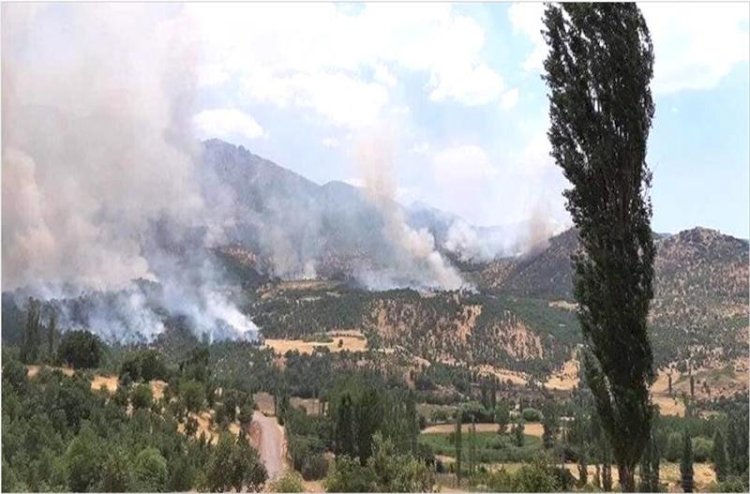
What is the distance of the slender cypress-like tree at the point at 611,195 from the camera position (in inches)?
369

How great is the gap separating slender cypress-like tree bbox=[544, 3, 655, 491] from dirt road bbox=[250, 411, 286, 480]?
14175 mm

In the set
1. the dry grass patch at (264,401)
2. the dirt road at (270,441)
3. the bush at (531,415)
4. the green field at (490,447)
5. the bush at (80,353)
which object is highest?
the bush at (80,353)

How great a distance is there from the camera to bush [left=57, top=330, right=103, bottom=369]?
29688mm

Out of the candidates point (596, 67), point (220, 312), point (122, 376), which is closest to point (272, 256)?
point (220, 312)

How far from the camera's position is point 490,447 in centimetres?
3725

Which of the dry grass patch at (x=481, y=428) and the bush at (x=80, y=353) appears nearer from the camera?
the bush at (x=80, y=353)

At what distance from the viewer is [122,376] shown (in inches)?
1070

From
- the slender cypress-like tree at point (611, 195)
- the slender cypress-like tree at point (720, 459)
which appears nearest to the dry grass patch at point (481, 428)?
the slender cypress-like tree at point (720, 459)

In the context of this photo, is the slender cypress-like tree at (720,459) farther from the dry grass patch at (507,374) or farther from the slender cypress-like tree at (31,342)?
the dry grass patch at (507,374)

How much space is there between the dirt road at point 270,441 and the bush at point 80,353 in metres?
6.69

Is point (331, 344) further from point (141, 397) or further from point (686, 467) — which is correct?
point (141, 397)

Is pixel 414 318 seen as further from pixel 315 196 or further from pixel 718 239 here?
pixel 315 196

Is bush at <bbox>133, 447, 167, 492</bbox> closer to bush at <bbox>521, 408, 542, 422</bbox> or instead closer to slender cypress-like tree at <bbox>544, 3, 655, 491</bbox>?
slender cypress-like tree at <bbox>544, 3, 655, 491</bbox>

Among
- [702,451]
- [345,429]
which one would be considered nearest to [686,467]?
[702,451]
